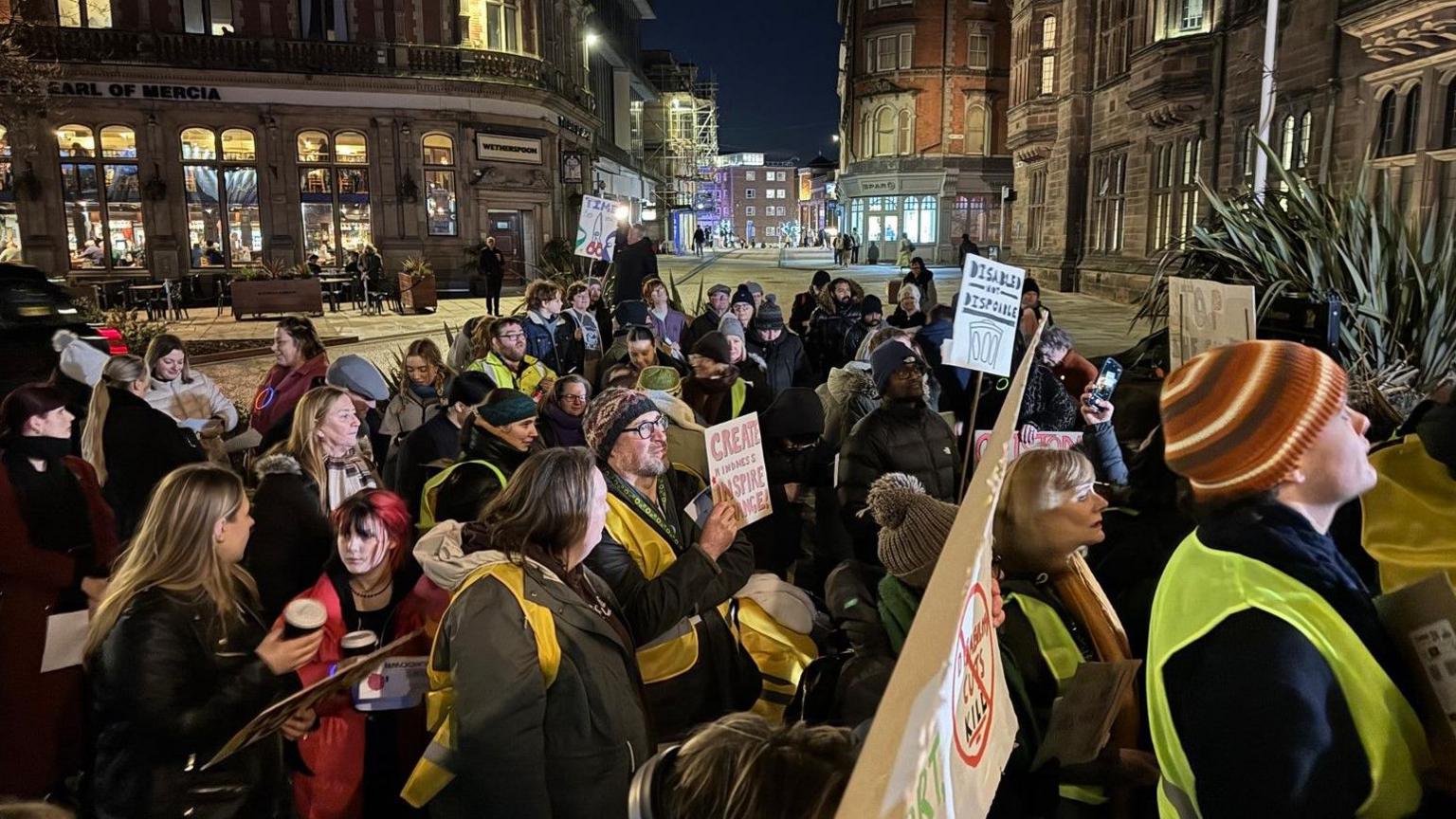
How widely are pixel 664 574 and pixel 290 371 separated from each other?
4.14 m

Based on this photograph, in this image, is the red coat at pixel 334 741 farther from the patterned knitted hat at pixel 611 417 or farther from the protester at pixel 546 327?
the protester at pixel 546 327

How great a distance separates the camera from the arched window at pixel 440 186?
2817 centimetres

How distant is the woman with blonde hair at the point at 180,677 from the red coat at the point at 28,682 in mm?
1220

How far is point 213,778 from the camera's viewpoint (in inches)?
106

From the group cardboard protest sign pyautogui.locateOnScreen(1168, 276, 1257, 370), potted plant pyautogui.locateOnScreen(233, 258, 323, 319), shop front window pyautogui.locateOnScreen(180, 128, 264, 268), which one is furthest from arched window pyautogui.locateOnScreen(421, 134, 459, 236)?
cardboard protest sign pyautogui.locateOnScreen(1168, 276, 1257, 370)

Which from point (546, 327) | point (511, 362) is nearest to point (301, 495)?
point (511, 362)

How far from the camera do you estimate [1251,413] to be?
1.78 meters

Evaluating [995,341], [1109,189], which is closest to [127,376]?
[995,341]

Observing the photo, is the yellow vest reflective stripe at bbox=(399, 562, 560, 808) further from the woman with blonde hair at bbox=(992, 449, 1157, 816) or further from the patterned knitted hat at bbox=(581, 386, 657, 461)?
the woman with blonde hair at bbox=(992, 449, 1157, 816)

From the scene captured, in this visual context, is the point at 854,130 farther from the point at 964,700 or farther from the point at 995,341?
the point at 964,700

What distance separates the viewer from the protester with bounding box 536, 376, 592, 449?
18.9ft

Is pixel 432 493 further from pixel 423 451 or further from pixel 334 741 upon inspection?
pixel 334 741

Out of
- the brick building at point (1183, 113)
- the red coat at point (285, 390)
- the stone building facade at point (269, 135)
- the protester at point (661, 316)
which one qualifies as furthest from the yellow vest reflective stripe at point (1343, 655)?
the stone building facade at point (269, 135)

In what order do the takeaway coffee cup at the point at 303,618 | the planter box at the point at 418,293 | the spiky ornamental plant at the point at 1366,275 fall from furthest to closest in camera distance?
1. the planter box at the point at 418,293
2. the spiky ornamental plant at the point at 1366,275
3. the takeaway coffee cup at the point at 303,618
